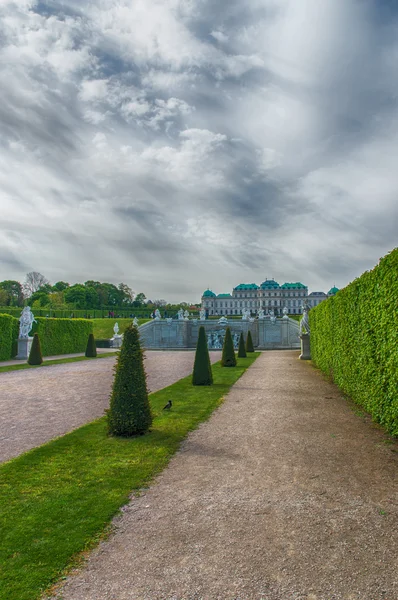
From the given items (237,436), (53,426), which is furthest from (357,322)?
(53,426)

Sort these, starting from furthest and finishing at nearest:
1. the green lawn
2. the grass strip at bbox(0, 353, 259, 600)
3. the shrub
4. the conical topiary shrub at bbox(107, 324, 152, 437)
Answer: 1. the green lawn
2. the shrub
3. the conical topiary shrub at bbox(107, 324, 152, 437)
4. the grass strip at bbox(0, 353, 259, 600)

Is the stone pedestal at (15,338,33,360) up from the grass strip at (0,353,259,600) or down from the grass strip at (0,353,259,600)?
up

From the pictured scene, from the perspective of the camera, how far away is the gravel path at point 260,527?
8.94 ft

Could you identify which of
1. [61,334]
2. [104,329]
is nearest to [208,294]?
[104,329]

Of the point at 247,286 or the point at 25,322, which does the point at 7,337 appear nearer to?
the point at 25,322

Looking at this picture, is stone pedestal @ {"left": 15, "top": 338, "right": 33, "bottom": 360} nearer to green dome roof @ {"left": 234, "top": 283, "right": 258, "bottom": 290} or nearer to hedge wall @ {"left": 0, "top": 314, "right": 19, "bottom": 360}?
hedge wall @ {"left": 0, "top": 314, "right": 19, "bottom": 360}

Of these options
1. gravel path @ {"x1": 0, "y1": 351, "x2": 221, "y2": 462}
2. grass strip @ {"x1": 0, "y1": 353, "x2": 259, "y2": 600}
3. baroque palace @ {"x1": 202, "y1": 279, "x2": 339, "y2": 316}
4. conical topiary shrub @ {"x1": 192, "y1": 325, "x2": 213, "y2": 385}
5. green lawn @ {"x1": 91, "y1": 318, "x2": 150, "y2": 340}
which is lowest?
gravel path @ {"x1": 0, "y1": 351, "x2": 221, "y2": 462}

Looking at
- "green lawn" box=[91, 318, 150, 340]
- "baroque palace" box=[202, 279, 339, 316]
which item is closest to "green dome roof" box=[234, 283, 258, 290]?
"baroque palace" box=[202, 279, 339, 316]

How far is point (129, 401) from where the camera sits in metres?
6.71

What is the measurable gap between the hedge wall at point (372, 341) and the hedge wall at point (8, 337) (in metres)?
19.2

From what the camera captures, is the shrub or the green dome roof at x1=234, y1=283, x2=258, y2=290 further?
the green dome roof at x1=234, y1=283, x2=258, y2=290

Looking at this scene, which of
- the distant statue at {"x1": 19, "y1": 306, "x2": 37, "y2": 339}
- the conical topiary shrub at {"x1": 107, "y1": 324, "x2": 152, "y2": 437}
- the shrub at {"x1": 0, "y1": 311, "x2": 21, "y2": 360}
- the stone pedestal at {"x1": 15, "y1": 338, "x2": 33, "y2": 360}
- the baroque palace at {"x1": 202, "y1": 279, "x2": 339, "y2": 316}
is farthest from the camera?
the baroque palace at {"x1": 202, "y1": 279, "x2": 339, "y2": 316}

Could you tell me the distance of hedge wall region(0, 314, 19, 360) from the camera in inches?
928

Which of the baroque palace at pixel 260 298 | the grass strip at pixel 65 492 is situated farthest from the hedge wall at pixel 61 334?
the baroque palace at pixel 260 298
